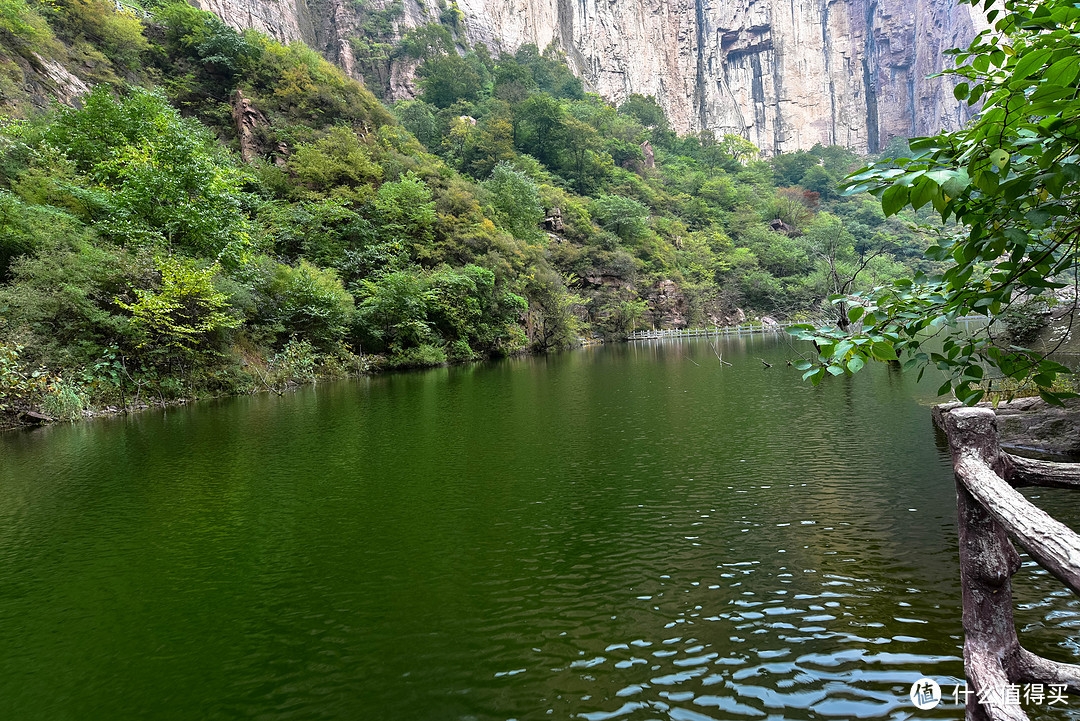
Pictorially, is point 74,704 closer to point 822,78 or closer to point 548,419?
point 548,419

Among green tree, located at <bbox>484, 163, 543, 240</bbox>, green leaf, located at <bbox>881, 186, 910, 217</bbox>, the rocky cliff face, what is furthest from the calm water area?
the rocky cliff face

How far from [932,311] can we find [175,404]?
18403 millimetres

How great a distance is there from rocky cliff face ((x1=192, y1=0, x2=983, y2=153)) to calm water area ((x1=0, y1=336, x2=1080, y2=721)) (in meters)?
93.7

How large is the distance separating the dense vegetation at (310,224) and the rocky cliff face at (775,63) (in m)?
30.2

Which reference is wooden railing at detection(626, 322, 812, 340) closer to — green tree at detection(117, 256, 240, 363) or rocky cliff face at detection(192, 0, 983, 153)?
green tree at detection(117, 256, 240, 363)

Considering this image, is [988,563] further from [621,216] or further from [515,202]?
[621,216]

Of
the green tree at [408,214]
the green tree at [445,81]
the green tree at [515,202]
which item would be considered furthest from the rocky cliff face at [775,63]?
the green tree at [408,214]

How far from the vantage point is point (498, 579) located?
4508 mm

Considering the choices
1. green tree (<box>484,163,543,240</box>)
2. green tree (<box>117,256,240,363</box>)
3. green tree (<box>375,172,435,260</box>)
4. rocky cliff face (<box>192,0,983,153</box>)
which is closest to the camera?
green tree (<box>117,256,240,363</box>)

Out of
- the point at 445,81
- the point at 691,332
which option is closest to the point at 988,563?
the point at 691,332

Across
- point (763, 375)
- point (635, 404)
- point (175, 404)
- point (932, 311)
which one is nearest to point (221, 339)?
point (175, 404)

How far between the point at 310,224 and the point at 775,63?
100471 mm

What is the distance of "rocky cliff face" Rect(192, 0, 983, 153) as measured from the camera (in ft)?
294

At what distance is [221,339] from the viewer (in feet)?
57.8
